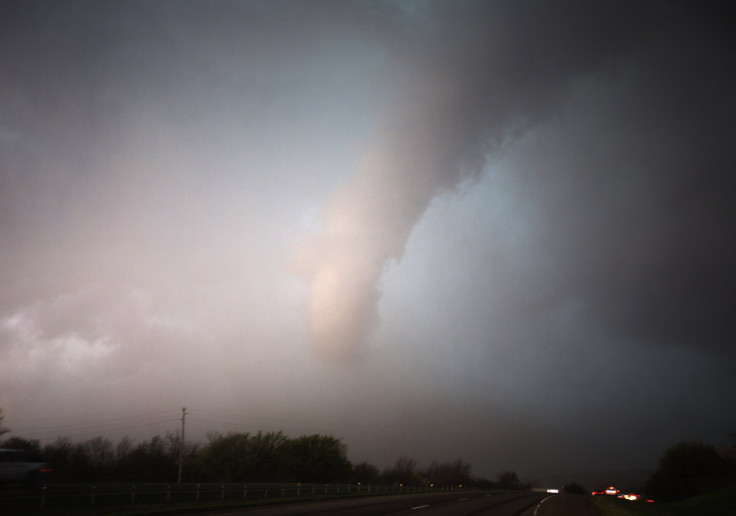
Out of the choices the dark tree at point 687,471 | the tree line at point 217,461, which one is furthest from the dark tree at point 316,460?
the dark tree at point 687,471

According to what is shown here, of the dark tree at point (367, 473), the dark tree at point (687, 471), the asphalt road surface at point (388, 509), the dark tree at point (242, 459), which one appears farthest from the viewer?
the dark tree at point (367, 473)

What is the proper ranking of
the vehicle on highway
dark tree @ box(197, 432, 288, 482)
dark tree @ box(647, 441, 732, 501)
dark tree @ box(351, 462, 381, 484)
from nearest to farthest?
the vehicle on highway → dark tree @ box(647, 441, 732, 501) → dark tree @ box(197, 432, 288, 482) → dark tree @ box(351, 462, 381, 484)

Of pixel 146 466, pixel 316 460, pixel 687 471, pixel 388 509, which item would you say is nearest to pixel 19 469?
pixel 388 509

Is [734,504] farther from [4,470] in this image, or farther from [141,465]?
[141,465]

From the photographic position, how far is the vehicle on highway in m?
27.6

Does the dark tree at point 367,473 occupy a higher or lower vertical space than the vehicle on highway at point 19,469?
lower

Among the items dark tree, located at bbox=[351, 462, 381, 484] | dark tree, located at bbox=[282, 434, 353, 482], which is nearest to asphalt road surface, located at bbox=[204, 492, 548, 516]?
dark tree, located at bbox=[282, 434, 353, 482]

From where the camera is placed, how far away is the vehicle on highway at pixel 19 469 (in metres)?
27.6

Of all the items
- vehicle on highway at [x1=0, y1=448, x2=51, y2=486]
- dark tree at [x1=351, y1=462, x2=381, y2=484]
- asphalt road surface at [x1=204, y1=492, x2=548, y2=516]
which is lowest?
dark tree at [x1=351, y1=462, x2=381, y2=484]

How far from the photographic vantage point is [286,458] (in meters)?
79.9

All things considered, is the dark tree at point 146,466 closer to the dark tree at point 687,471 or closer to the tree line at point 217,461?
the tree line at point 217,461

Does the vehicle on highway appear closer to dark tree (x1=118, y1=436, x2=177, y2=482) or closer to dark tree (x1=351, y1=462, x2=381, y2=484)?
dark tree (x1=118, y1=436, x2=177, y2=482)

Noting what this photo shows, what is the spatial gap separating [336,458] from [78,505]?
213ft

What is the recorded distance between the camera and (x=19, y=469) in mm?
28156
